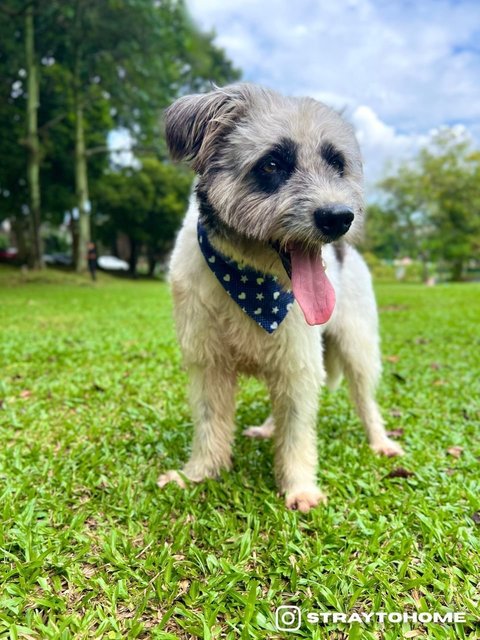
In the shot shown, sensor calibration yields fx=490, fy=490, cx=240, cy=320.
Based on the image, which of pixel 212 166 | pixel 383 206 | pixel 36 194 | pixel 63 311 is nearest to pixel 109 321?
pixel 63 311

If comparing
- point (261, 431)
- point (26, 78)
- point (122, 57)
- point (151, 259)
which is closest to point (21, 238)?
point (26, 78)

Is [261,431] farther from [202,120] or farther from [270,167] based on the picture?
[202,120]

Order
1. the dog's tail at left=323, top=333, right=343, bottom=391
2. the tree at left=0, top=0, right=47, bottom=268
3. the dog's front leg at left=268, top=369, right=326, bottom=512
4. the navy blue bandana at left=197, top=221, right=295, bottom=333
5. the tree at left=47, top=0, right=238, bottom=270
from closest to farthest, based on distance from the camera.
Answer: the navy blue bandana at left=197, top=221, right=295, bottom=333
the dog's front leg at left=268, top=369, right=326, bottom=512
the dog's tail at left=323, top=333, right=343, bottom=391
the tree at left=0, top=0, right=47, bottom=268
the tree at left=47, top=0, right=238, bottom=270

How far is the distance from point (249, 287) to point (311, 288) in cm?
34

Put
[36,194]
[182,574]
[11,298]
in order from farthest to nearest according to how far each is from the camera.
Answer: [36,194] < [11,298] < [182,574]

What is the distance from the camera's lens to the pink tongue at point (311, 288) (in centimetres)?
221

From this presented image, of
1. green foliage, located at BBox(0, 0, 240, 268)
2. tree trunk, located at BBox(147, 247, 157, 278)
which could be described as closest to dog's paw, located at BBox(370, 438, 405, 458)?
green foliage, located at BBox(0, 0, 240, 268)

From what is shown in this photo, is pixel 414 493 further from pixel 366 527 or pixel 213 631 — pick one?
pixel 213 631

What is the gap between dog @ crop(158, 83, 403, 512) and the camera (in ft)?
7.05

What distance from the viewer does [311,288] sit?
2.25 m

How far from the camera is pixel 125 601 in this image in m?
1.85

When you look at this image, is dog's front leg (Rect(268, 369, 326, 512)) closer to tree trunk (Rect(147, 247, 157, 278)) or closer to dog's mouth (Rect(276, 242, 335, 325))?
dog's mouth (Rect(276, 242, 335, 325))

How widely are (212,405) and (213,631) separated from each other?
4.27ft

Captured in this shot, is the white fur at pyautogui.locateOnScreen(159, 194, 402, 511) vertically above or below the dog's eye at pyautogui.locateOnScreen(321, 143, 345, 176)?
below
